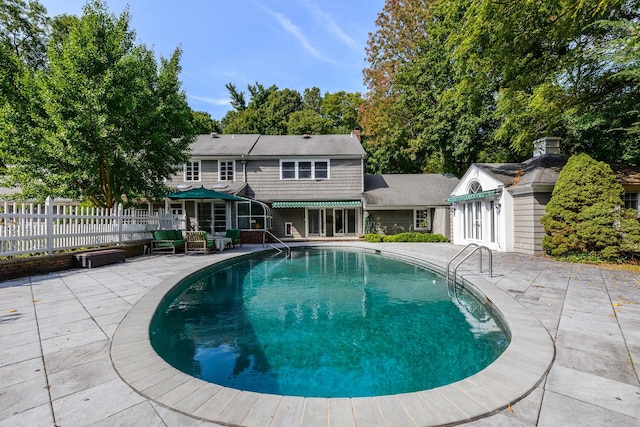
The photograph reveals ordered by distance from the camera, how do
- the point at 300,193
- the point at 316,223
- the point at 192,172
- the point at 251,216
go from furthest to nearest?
the point at 316,223
the point at 192,172
the point at 300,193
the point at 251,216

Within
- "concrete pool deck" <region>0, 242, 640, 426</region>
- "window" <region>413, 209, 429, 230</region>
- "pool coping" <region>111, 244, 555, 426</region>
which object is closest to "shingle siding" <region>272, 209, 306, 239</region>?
"window" <region>413, 209, 429, 230</region>

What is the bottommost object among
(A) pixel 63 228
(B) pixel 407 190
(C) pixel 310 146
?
(A) pixel 63 228

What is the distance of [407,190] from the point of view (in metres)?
21.3

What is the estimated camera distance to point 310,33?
51.1 feet

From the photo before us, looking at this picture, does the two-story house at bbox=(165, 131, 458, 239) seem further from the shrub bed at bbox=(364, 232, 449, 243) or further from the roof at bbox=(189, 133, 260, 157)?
the shrub bed at bbox=(364, 232, 449, 243)

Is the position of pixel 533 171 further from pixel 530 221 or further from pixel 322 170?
pixel 322 170

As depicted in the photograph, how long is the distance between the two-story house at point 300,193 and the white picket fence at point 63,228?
633 cm

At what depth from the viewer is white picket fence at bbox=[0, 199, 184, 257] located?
782 centimetres

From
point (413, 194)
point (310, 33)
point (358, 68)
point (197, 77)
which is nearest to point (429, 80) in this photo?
point (358, 68)

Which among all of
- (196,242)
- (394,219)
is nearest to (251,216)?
(196,242)

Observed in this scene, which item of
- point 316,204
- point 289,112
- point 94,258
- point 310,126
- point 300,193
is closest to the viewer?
point 94,258

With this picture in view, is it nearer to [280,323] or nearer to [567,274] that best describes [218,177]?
[280,323]

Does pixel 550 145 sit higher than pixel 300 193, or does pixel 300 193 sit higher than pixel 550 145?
pixel 550 145

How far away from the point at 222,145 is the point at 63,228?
14.0m
